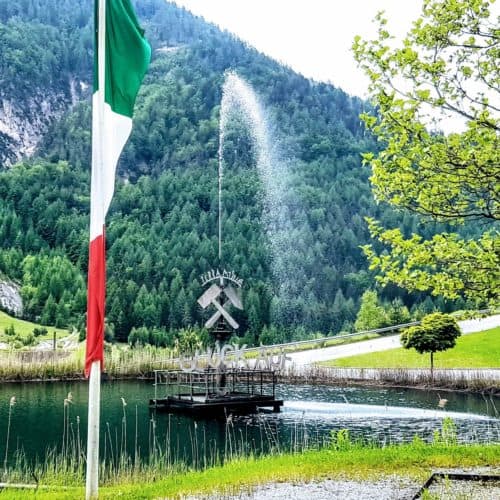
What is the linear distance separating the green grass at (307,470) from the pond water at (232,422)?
2.58 m

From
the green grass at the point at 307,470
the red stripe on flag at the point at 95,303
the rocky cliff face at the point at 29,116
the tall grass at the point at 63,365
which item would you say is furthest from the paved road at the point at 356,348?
the rocky cliff face at the point at 29,116

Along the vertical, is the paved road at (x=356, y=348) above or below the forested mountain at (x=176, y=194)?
below

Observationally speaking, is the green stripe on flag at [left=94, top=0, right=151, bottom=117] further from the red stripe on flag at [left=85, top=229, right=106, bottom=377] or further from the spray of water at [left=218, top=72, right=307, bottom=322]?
the spray of water at [left=218, top=72, right=307, bottom=322]

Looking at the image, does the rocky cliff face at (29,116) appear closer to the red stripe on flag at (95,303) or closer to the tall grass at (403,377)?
the tall grass at (403,377)

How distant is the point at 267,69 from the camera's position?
155500mm

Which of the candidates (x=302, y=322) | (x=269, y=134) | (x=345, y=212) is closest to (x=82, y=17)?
(x=269, y=134)

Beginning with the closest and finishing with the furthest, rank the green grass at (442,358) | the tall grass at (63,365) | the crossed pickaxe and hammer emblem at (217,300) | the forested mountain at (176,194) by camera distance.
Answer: the crossed pickaxe and hammer emblem at (217,300) → the tall grass at (63,365) → the green grass at (442,358) → the forested mountain at (176,194)

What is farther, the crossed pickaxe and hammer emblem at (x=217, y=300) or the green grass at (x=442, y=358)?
the green grass at (x=442, y=358)

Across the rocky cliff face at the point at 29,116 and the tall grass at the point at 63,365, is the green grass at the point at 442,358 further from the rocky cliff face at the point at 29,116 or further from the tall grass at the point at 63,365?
the rocky cliff face at the point at 29,116

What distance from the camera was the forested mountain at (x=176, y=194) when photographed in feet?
233

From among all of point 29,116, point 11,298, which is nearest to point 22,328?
point 11,298

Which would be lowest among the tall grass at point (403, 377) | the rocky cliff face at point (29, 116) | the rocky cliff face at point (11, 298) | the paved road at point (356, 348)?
the tall grass at point (403, 377)

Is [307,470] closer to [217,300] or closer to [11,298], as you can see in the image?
[217,300]

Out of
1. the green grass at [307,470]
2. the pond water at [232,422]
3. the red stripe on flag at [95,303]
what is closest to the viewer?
the red stripe on flag at [95,303]
